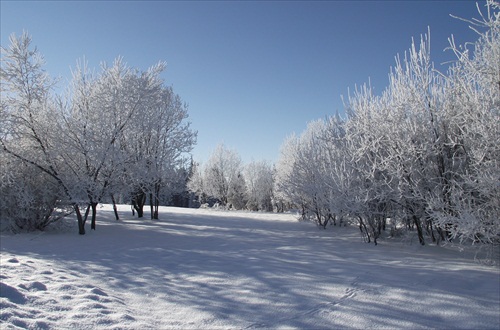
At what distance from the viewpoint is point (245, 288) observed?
4.96m

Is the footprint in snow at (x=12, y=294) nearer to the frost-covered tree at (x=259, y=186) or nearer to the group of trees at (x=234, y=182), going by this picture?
the group of trees at (x=234, y=182)

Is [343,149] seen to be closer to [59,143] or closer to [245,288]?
[245,288]

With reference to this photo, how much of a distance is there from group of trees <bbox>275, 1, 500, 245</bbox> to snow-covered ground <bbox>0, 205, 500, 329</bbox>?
3.90ft

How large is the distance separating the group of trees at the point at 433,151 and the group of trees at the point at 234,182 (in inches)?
1081

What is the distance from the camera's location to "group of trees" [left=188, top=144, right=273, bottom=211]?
124 ft

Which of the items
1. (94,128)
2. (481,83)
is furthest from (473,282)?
(94,128)

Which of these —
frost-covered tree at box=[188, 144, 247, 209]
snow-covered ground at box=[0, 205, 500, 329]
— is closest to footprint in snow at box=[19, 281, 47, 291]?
snow-covered ground at box=[0, 205, 500, 329]

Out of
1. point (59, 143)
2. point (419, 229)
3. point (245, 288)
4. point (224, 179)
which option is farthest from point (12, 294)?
point (224, 179)

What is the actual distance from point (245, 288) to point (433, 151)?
5974mm

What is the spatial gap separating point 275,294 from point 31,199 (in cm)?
938

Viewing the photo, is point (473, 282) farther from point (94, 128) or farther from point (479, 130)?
point (94, 128)

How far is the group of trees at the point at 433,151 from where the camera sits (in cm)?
562

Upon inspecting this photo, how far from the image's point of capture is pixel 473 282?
5219mm

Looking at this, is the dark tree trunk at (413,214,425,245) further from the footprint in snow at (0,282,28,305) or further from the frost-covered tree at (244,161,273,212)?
the frost-covered tree at (244,161,273,212)
